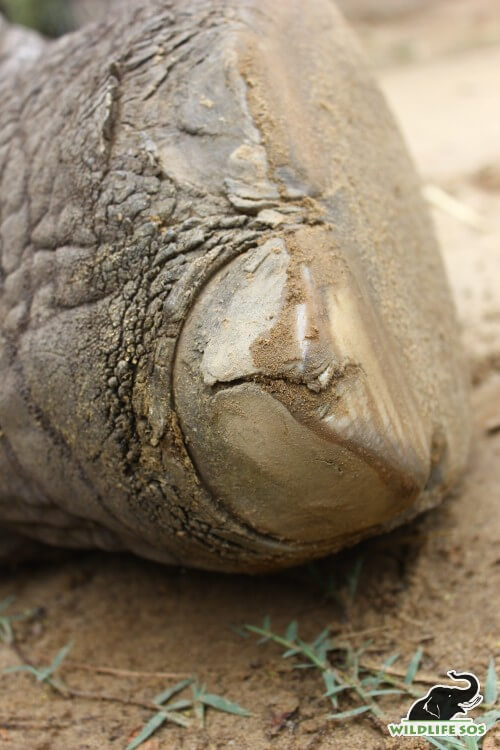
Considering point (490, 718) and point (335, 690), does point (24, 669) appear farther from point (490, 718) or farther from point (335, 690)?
point (490, 718)

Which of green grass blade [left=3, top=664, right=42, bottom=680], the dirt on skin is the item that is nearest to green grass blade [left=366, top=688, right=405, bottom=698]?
the dirt on skin

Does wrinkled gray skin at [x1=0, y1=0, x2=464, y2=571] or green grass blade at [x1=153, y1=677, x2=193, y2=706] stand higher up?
wrinkled gray skin at [x1=0, y1=0, x2=464, y2=571]

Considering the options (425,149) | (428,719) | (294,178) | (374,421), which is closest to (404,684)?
(428,719)

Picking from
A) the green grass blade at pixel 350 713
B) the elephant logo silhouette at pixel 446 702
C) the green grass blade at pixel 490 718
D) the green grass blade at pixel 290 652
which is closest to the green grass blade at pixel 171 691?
the green grass blade at pixel 290 652

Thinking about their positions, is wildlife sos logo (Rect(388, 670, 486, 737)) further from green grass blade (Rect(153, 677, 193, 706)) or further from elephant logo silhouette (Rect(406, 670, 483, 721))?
green grass blade (Rect(153, 677, 193, 706))

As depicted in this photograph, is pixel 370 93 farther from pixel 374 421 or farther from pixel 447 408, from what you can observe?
pixel 374 421

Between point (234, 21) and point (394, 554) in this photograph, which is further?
point (394, 554)
